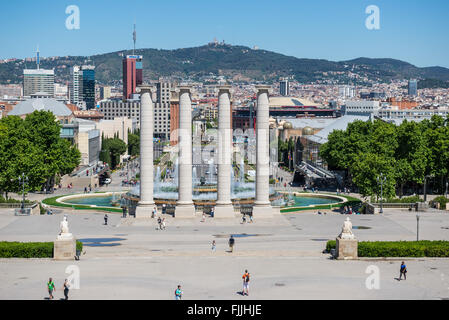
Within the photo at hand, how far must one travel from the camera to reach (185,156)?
51312 millimetres

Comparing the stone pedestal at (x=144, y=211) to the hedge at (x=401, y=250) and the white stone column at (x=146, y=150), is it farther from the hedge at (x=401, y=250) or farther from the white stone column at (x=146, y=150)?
the hedge at (x=401, y=250)

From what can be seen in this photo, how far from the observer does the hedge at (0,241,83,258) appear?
118 ft

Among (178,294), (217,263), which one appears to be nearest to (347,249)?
(217,263)

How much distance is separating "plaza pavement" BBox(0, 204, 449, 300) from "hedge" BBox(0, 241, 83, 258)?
50cm

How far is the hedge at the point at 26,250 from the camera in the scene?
36.1m

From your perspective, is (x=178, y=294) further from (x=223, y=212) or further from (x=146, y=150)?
(x=146, y=150)

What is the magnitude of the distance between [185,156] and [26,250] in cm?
1790

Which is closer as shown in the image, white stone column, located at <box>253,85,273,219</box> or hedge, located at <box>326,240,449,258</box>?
hedge, located at <box>326,240,449,258</box>

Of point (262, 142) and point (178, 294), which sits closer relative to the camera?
point (178, 294)

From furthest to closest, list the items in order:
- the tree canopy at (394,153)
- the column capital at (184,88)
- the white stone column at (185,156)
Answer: the tree canopy at (394,153)
the column capital at (184,88)
the white stone column at (185,156)

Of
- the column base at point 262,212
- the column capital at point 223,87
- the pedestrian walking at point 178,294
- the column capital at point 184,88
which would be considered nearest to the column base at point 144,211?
the column base at point 262,212

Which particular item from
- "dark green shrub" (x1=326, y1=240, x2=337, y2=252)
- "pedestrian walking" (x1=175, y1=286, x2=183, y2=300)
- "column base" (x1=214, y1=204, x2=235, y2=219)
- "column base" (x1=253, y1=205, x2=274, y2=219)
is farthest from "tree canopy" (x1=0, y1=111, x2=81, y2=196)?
"pedestrian walking" (x1=175, y1=286, x2=183, y2=300)

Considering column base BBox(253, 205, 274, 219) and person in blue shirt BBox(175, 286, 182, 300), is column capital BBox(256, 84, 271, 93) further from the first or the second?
person in blue shirt BBox(175, 286, 182, 300)

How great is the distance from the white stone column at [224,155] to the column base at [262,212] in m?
1.88
